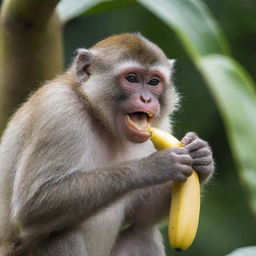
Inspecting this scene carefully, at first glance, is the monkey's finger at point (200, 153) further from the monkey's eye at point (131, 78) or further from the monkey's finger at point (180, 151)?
the monkey's eye at point (131, 78)

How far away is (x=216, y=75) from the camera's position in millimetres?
5559

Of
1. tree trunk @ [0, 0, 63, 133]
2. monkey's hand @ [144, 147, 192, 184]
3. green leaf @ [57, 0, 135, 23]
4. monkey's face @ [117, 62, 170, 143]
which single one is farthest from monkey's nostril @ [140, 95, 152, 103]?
green leaf @ [57, 0, 135, 23]

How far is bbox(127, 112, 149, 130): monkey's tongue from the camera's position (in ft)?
21.0

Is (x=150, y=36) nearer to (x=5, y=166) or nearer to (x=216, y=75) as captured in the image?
(x=5, y=166)

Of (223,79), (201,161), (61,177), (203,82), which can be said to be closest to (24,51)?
(61,177)

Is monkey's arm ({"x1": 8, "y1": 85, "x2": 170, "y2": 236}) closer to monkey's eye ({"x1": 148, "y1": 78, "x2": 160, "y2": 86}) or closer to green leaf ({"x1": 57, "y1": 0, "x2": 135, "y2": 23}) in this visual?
monkey's eye ({"x1": 148, "y1": 78, "x2": 160, "y2": 86})

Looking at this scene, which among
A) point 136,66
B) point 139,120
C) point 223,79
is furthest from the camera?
point 136,66

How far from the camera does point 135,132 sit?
6.34 metres

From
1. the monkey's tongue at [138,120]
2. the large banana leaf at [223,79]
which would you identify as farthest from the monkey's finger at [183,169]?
the monkey's tongue at [138,120]

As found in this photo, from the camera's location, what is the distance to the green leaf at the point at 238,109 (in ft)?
16.7

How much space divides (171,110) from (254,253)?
5.60 ft

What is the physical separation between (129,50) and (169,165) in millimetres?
1127

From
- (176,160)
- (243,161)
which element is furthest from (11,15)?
(243,161)

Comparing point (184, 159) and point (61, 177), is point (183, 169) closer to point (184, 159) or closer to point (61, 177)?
point (184, 159)
